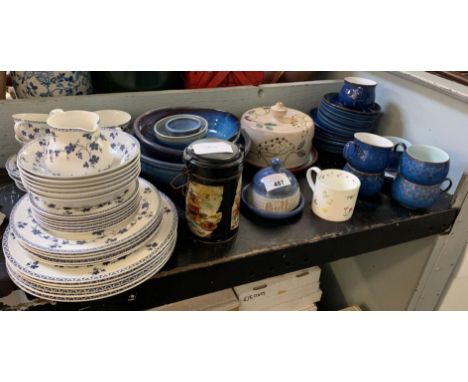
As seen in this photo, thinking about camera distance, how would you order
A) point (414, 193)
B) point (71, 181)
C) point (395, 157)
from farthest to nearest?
1. point (395, 157)
2. point (414, 193)
3. point (71, 181)

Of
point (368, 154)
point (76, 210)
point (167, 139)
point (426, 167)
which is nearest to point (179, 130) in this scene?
point (167, 139)

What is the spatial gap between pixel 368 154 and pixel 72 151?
0.61 meters

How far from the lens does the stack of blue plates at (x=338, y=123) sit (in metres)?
1.02

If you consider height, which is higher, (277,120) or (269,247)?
(277,120)

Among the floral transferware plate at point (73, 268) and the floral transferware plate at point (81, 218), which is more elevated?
the floral transferware plate at point (81, 218)

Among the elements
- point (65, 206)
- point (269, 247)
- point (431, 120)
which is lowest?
point (269, 247)

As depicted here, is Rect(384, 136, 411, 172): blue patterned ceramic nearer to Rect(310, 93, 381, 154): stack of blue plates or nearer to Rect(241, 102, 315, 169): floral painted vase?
Rect(310, 93, 381, 154): stack of blue plates

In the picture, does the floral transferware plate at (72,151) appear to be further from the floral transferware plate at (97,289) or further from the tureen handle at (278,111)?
the tureen handle at (278,111)

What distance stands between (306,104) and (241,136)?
1.06 ft

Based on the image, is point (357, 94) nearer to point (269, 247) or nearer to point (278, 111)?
point (278, 111)

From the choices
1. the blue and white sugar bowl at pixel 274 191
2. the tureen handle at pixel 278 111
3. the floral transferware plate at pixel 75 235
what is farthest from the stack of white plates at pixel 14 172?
the tureen handle at pixel 278 111

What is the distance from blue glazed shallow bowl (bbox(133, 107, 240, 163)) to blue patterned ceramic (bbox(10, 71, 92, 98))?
179 mm

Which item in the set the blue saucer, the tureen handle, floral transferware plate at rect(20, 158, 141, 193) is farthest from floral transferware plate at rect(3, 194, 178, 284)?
the tureen handle

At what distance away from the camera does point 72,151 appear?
603mm
